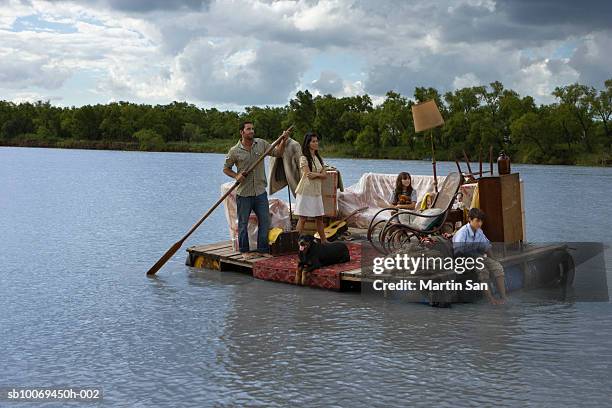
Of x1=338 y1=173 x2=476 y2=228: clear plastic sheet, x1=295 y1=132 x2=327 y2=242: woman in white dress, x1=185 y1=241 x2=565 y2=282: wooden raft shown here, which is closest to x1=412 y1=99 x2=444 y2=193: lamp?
x1=295 y1=132 x2=327 y2=242: woman in white dress

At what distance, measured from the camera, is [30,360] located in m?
6.33

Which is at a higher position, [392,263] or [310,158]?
[310,158]

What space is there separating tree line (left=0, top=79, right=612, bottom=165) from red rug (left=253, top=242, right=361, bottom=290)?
98.8 feet

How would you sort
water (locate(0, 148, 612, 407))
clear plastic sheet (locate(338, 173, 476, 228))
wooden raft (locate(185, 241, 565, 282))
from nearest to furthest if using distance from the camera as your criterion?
water (locate(0, 148, 612, 407))
wooden raft (locate(185, 241, 565, 282))
clear plastic sheet (locate(338, 173, 476, 228))

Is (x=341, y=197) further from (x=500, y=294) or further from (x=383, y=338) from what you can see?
(x=383, y=338)

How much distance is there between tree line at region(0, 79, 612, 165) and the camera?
66500 mm

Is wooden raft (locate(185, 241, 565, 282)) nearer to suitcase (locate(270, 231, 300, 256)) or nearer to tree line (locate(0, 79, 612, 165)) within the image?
suitcase (locate(270, 231, 300, 256))

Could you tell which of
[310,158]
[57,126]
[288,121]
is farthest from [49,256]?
[57,126]

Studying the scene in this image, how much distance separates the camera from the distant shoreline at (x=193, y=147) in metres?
74.9

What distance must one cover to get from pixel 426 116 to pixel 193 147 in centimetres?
9646

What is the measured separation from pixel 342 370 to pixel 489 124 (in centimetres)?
6871

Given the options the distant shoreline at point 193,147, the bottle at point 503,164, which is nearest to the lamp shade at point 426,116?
the bottle at point 503,164

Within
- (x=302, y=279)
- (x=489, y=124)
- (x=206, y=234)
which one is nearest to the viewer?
(x=302, y=279)

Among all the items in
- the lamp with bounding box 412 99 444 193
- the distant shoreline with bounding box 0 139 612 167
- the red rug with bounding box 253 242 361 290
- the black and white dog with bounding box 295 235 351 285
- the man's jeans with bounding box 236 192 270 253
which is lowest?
the red rug with bounding box 253 242 361 290
